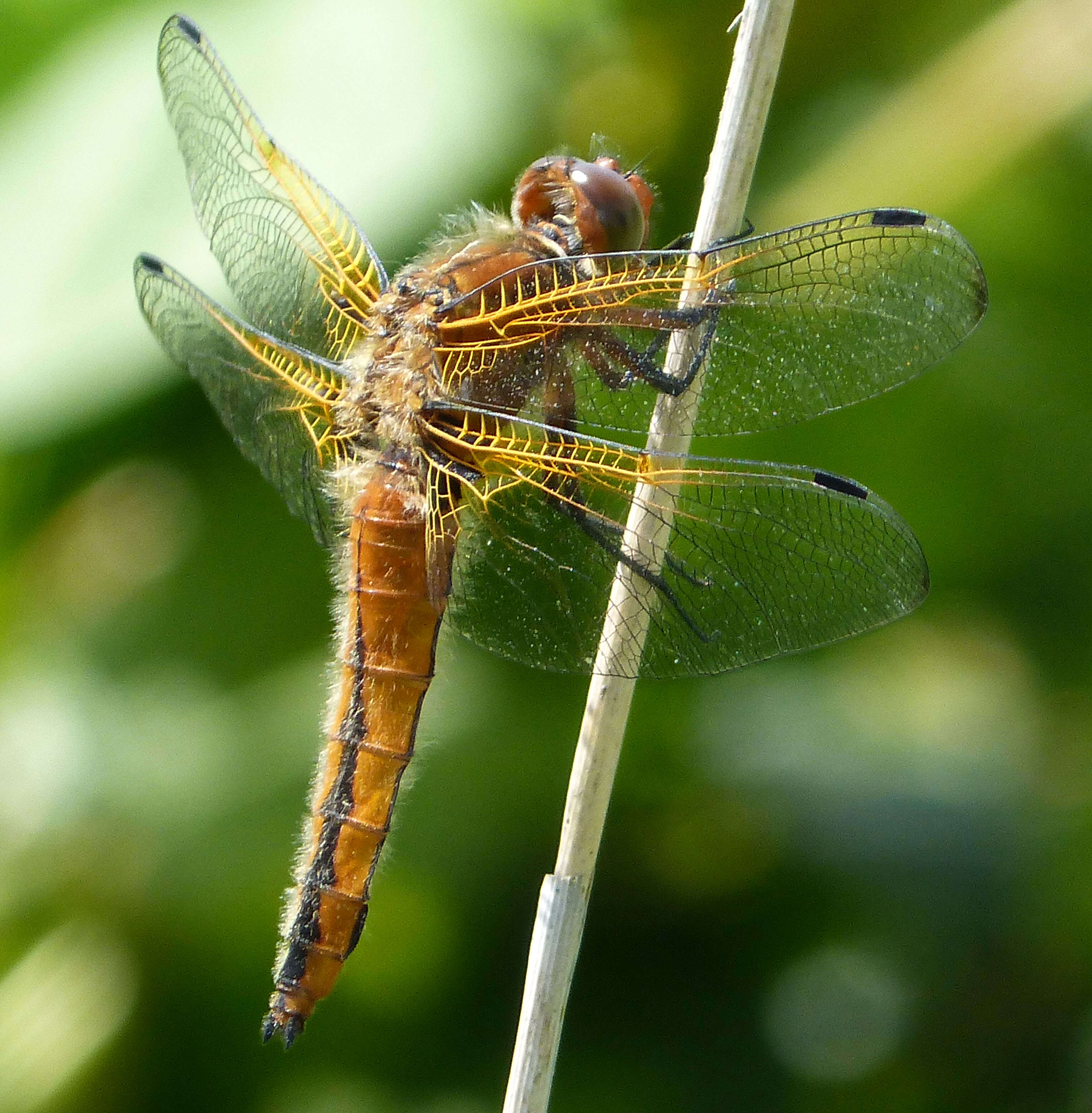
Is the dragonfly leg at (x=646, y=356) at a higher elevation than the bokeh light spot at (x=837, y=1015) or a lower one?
higher

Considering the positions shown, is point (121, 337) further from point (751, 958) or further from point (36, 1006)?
point (751, 958)

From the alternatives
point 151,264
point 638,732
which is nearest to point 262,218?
point 151,264

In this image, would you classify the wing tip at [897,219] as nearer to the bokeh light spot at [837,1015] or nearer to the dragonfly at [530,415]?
the dragonfly at [530,415]

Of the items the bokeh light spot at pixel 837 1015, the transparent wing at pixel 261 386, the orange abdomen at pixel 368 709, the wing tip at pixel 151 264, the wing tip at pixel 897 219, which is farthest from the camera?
the bokeh light spot at pixel 837 1015

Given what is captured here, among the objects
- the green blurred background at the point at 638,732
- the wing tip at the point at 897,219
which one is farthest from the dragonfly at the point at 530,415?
the green blurred background at the point at 638,732

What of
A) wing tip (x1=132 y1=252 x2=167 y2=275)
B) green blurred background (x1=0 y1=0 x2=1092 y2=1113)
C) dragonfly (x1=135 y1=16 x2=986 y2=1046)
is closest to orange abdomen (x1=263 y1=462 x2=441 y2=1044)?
dragonfly (x1=135 y1=16 x2=986 y2=1046)

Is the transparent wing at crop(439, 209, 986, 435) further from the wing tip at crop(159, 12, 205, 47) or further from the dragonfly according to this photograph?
the wing tip at crop(159, 12, 205, 47)

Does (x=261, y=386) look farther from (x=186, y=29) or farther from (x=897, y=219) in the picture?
(x=897, y=219)

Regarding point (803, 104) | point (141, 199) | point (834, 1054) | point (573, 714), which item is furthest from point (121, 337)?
point (834, 1054)
